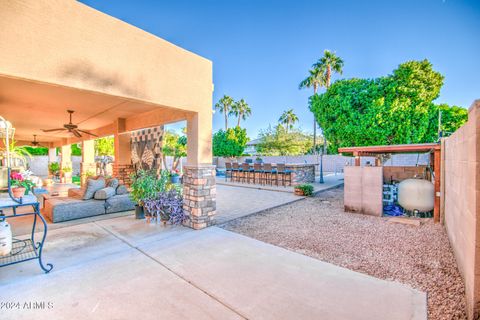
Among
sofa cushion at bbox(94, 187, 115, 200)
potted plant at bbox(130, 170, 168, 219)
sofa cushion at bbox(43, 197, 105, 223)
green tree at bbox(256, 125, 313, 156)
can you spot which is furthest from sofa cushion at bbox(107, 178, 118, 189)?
green tree at bbox(256, 125, 313, 156)

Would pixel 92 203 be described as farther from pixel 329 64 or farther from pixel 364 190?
pixel 329 64

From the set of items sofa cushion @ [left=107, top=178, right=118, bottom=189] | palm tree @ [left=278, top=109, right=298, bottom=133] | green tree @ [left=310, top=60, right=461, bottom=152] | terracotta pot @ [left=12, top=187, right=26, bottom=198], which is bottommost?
sofa cushion @ [left=107, top=178, right=118, bottom=189]

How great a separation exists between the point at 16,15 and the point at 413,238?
22.1 ft

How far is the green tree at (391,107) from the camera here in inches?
471

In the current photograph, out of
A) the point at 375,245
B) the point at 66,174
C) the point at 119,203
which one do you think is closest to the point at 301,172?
the point at 375,245

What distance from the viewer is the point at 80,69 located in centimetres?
299

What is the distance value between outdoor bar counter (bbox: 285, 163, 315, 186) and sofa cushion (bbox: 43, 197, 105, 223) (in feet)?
26.6

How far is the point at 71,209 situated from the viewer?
4.98 meters

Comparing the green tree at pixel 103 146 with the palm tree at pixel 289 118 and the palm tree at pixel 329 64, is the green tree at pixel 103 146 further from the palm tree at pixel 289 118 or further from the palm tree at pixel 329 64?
the palm tree at pixel 289 118

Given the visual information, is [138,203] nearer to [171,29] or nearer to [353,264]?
[353,264]

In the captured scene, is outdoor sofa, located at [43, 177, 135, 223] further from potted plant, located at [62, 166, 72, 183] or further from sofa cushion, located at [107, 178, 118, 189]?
potted plant, located at [62, 166, 72, 183]

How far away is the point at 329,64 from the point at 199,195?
66.7ft

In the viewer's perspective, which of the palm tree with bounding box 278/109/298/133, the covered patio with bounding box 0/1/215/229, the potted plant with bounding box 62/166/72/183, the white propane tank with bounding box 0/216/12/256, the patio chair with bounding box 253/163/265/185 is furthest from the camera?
the palm tree with bounding box 278/109/298/133

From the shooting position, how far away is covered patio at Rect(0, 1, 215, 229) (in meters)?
2.61
